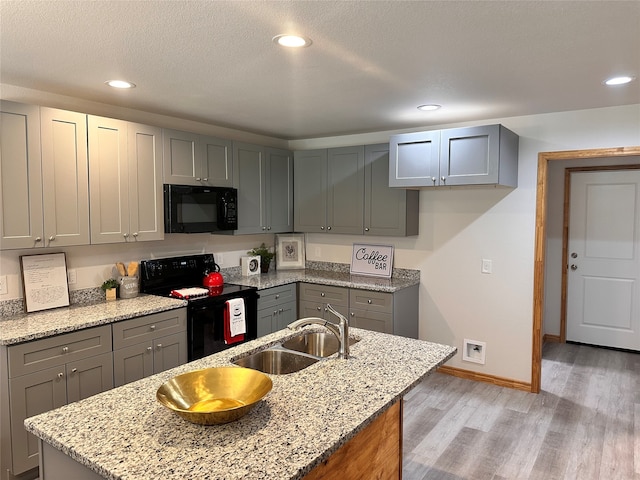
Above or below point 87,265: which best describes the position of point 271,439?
below

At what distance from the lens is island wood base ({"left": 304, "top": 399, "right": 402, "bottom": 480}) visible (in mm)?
1633

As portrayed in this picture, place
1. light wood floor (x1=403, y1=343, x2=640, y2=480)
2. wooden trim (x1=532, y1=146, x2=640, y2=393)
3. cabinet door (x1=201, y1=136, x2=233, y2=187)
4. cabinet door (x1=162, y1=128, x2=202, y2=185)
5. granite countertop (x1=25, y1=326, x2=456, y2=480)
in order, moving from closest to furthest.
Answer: granite countertop (x1=25, y1=326, x2=456, y2=480) → light wood floor (x1=403, y1=343, x2=640, y2=480) → cabinet door (x1=162, y1=128, x2=202, y2=185) → wooden trim (x1=532, y1=146, x2=640, y2=393) → cabinet door (x1=201, y1=136, x2=233, y2=187)

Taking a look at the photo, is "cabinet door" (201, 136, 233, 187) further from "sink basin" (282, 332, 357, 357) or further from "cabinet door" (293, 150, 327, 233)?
"sink basin" (282, 332, 357, 357)

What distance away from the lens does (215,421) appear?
4.78 ft

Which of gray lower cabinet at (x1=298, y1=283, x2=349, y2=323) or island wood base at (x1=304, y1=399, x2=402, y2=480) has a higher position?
gray lower cabinet at (x1=298, y1=283, x2=349, y2=323)

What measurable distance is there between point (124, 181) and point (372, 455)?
252 centimetres

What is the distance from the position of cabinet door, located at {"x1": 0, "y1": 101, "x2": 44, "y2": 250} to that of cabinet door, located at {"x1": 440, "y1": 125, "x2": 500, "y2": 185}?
9.36 ft

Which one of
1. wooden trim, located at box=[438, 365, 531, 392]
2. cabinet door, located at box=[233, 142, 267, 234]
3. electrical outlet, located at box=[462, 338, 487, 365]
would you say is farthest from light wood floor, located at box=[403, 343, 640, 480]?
cabinet door, located at box=[233, 142, 267, 234]

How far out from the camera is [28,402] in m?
2.56

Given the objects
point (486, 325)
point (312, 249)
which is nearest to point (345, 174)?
point (312, 249)

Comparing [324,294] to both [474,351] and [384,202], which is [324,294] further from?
[474,351]

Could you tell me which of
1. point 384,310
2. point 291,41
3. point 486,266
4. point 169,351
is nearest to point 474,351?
point 486,266

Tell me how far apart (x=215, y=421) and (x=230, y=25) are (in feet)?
5.15

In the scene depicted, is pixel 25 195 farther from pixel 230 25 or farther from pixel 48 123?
pixel 230 25
